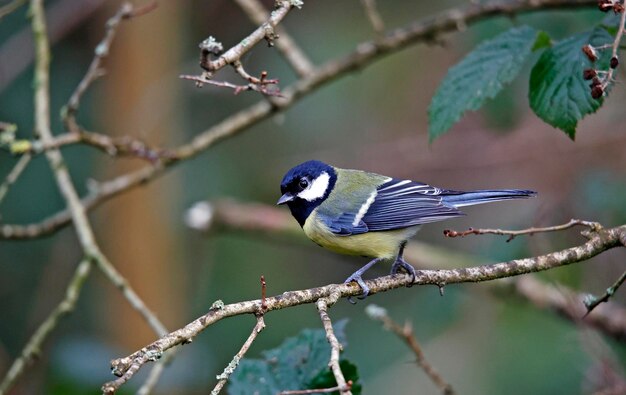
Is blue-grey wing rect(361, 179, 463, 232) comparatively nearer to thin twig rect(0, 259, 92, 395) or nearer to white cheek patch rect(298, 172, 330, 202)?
white cheek patch rect(298, 172, 330, 202)

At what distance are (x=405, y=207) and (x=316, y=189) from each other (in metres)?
0.39

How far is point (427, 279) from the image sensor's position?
2053 millimetres

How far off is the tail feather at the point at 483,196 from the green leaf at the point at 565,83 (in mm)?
349

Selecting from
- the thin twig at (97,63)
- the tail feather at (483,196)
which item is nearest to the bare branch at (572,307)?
the tail feather at (483,196)

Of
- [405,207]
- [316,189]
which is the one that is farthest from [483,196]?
[316,189]

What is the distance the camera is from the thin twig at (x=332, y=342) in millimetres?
1451

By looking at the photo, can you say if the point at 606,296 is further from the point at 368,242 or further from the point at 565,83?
the point at 368,242

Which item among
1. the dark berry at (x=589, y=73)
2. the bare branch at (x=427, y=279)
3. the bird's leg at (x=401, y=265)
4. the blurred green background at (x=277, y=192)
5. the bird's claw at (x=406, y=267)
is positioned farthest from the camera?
the blurred green background at (x=277, y=192)

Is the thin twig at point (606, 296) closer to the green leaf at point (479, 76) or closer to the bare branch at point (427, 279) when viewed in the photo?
the bare branch at point (427, 279)

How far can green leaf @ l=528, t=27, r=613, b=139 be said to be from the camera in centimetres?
215

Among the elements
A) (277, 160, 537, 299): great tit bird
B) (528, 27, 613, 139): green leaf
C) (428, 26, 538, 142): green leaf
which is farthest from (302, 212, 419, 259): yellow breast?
(528, 27, 613, 139): green leaf

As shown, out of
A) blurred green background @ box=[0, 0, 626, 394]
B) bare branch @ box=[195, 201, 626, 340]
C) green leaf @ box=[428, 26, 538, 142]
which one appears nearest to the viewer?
green leaf @ box=[428, 26, 538, 142]

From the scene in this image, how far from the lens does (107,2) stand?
533cm

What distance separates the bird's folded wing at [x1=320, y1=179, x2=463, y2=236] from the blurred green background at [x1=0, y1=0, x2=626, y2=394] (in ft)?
2.35
